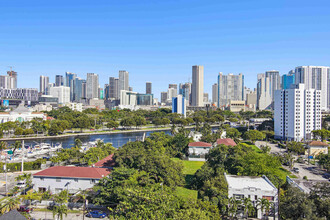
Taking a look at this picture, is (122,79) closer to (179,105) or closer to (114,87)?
(114,87)

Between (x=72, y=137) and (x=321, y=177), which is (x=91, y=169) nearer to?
(x=321, y=177)

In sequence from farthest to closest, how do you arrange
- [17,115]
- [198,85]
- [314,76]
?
[198,85] → [314,76] → [17,115]

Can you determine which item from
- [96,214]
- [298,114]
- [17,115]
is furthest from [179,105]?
[96,214]

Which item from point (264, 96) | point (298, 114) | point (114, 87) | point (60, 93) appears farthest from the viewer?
point (114, 87)

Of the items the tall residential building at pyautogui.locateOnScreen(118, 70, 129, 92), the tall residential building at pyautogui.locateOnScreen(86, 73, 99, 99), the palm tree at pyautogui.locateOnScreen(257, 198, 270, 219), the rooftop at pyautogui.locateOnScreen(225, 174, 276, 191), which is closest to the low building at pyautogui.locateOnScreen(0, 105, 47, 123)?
the rooftop at pyautogui.locateOnScreen(225, 174, 276, 191)

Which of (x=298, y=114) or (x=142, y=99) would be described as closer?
(x=298, y=114)

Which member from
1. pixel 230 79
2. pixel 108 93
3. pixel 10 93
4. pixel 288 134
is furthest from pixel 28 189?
pixel 108 93
